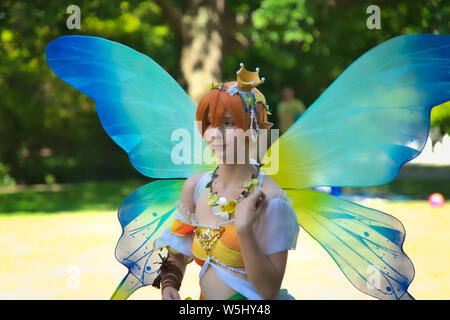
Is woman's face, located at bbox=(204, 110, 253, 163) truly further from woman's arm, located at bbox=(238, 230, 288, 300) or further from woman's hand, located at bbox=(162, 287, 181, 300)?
woman's hand, located at bbox=(162, 287, 181, 300)

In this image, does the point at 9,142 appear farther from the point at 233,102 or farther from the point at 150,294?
the point at 233,102

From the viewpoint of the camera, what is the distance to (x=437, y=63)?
7.71 feet

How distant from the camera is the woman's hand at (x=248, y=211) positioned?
2225 mm

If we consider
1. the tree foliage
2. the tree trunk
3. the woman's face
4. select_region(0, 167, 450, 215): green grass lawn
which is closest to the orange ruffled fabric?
the woman's face

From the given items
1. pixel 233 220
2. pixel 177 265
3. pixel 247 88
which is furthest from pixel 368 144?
pixel 177 265

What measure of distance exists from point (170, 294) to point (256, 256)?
0.61 metres

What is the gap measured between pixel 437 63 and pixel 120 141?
1.67 meters

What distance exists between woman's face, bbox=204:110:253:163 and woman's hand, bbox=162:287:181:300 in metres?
0.72

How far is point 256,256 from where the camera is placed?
224 cm

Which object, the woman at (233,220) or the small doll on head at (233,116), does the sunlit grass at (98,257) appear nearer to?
the woman at (233,220)

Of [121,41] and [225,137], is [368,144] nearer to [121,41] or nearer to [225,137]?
[225,137]

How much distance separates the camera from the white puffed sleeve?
233 centimetres

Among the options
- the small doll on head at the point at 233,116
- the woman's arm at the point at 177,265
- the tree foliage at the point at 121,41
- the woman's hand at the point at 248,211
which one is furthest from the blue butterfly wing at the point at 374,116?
the tree foliage at the point at 121,41

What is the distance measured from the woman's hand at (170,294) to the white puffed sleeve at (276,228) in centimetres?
57
